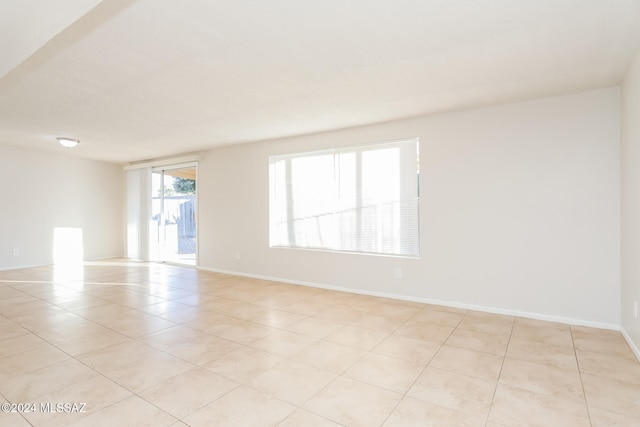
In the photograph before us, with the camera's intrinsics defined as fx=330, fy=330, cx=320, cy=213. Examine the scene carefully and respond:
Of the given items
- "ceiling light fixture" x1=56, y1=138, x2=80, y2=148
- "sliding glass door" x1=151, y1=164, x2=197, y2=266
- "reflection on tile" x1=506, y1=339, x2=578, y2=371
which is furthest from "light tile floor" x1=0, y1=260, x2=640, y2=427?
"sliding glass door" x1=151, y1=164, x2=197, y2=266

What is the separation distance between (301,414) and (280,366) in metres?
0.60

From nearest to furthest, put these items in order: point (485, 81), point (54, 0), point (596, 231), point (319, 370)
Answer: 1. point (54, 0)
2. point (319, 370)
3. point (485, 81)
4. point (596, 231)

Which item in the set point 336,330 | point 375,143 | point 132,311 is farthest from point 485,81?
point 132,311

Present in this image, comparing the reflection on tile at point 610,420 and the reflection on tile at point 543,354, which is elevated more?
the reflection on tile at point 543,354

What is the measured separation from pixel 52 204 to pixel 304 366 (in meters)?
7.07

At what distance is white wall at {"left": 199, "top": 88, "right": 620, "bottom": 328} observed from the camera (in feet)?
10.3

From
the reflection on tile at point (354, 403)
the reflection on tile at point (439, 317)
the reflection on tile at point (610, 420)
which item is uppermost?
the reflection on tile at point (439, 317)

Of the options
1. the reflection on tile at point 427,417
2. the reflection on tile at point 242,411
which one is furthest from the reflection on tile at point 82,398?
the reflection on tile at point 427,417

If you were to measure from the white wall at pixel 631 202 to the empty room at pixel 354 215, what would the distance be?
0.04 metres

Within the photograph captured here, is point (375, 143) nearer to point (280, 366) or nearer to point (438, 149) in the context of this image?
point (438, 149)

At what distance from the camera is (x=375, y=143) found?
441 centimetres

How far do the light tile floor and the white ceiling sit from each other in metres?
2.18

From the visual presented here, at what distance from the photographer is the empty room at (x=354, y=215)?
1.96 metres

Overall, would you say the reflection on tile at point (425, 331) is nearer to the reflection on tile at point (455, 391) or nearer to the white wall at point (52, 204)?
the reflection on tile at point (455, 391)
